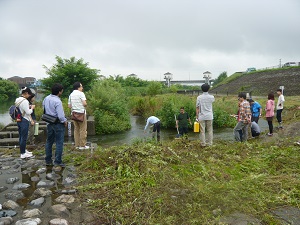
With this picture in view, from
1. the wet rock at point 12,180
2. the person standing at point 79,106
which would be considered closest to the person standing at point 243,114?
the person standing at point 79,106

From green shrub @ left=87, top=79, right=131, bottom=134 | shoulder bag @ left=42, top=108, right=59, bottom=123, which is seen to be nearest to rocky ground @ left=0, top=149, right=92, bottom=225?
shoulder bag @ left=42, top=108, right=59, bottom=123

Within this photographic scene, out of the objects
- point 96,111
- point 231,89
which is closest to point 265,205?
point 96,111

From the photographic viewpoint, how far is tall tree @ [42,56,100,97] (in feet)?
54.8

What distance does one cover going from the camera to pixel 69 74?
1702 centimetres

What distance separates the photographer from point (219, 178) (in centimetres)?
423

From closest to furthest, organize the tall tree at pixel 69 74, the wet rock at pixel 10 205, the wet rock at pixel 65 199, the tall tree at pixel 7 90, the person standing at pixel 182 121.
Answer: the wet rock at pixel 10 205, the wet rock at pixel 65 199, the person standing at pixel 182 121, the tall tree at pixel 69 74, the tall tree at pixel 7 90

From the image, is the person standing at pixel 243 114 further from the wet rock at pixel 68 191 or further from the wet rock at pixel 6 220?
the wet rock at pixel 6 220

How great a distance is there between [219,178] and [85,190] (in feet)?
7.42

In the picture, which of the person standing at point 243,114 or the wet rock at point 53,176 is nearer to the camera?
the wet rock at point 53,176

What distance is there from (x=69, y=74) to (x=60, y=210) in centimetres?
1508

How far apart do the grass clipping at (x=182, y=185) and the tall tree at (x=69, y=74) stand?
13.1 m

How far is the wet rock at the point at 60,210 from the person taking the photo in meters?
3.11

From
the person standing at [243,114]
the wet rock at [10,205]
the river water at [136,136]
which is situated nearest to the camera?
the wet rock at [10,205]

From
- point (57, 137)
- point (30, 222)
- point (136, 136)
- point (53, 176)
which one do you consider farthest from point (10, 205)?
point (136, 136)
